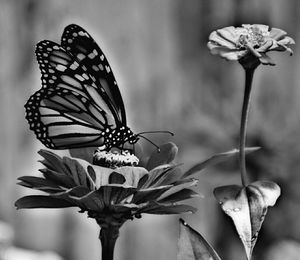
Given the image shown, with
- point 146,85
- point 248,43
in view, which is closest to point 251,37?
point 248,43

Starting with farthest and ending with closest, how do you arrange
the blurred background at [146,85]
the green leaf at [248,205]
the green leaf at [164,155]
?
the blurred background at [146,85] → the green leaf at [164,155] → the green leaf at [248,205]

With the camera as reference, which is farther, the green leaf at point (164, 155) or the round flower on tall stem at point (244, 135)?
the green leaf at point (164, 155)

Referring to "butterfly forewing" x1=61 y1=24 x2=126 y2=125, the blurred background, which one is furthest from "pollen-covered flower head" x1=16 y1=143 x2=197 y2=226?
the blurred background

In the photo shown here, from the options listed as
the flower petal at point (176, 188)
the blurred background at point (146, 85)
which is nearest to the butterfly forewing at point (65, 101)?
the flower petal at point (176, 188)

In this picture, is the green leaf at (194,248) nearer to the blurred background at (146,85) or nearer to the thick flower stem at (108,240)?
the thick flower stem at (108,240)

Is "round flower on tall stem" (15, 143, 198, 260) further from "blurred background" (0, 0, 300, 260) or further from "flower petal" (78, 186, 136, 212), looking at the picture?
"blurred background" (0, 0, 300, 260)

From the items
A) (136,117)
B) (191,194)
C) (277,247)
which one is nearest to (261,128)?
(277,247)

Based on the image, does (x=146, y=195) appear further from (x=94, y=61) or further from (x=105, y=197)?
(x=94, y=61)
